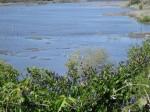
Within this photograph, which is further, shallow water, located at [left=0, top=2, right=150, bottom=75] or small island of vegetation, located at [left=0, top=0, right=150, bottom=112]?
shallow water, located at [left=0, top=2, right=150, bottom=75]

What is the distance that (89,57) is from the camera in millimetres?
32438

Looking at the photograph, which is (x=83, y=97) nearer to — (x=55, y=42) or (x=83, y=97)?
(x=83, y=97)

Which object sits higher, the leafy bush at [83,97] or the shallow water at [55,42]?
the leafy bush at [83,97]

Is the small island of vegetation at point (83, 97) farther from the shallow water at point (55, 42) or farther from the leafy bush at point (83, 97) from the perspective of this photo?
the shallow water at point (55, 42)

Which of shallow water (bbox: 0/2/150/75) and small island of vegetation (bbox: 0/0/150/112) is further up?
small island of vegetation (bbox: 0/0/150/112)

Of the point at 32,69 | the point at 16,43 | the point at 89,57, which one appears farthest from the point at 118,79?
the point at 16,43

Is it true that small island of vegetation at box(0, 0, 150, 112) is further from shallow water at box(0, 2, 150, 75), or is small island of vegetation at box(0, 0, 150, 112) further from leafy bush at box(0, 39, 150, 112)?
shallow water at box(0, 2, 150, 75)

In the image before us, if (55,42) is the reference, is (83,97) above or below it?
above

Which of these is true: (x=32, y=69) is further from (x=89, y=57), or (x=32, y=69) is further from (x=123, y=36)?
(x=123, y=36)

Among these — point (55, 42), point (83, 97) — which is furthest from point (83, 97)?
point (55, 42)

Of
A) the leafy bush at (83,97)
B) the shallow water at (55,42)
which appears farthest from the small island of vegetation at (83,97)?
the shallow water at (55,42)

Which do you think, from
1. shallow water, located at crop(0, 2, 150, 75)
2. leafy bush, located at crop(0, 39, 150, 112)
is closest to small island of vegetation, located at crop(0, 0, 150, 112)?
leafy bush, located at crop(0, 39, 150, 112)

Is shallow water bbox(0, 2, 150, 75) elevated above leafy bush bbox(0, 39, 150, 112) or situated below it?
below

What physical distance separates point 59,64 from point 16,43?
14.6 metres
